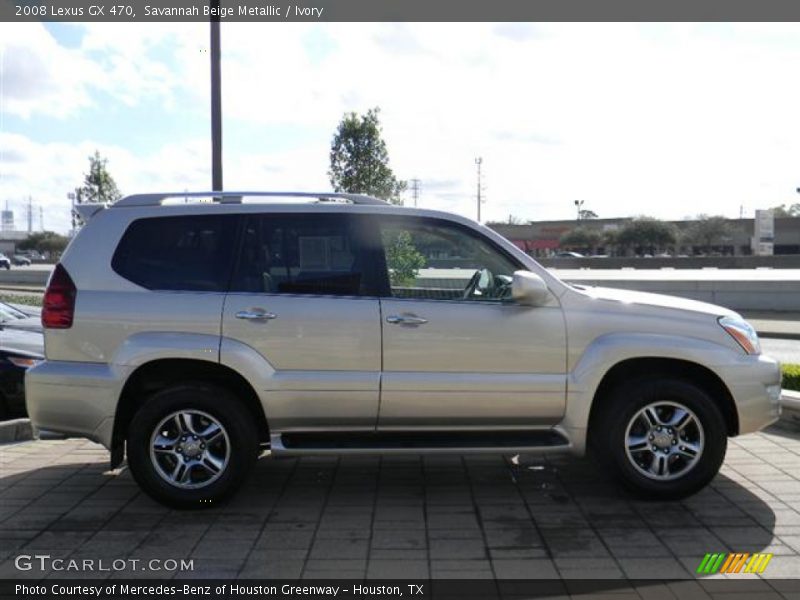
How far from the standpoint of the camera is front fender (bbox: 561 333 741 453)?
4723 millimetres

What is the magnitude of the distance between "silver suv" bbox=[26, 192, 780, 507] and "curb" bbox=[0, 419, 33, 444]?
2.06 meters

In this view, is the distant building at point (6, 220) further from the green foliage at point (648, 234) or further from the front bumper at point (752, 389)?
the front bumper at point (752, 389)

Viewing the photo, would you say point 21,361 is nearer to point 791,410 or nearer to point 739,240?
point 791,410

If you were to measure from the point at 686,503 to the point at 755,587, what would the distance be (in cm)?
122

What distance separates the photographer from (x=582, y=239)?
88.8 meters

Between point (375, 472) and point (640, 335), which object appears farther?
point (375, 472)

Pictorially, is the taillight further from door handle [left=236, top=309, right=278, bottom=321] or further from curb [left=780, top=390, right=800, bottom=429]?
curb [left=780, top=390, right=800, bottom=429]

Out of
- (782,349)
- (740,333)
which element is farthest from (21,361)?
(782,349)

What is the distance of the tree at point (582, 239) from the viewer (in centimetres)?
8806

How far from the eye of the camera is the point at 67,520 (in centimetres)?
462

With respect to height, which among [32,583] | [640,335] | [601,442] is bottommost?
[32,583]

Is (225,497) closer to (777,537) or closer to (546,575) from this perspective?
(546,575)

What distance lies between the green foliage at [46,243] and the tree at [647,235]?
6804 centimetres

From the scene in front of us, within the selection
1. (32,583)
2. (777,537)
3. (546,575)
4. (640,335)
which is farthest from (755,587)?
(32,583)
